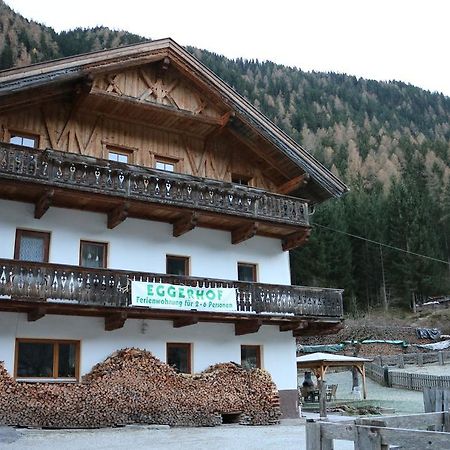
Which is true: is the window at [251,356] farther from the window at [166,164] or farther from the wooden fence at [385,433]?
the wooden fence at [385,433]

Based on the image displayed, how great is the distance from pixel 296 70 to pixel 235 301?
149 meters

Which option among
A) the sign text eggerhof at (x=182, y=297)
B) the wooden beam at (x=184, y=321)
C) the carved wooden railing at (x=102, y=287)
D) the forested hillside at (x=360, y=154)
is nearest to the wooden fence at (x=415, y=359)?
the forested hillside at (x=360, y=154)

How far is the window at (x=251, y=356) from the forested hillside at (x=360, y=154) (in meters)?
38.9

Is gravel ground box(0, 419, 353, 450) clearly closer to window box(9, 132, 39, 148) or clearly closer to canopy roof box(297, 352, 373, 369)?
window box(9, 132, 39, 148)

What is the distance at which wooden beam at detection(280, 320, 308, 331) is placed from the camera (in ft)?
73.4

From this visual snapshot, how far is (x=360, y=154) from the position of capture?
364ft

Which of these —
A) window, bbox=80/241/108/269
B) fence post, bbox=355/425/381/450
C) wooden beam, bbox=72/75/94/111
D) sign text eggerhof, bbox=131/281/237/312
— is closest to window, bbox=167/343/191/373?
sign text eggerhof, bbox=131/281/237/312

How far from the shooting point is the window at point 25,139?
2000 cm

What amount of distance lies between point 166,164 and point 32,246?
5923 mm

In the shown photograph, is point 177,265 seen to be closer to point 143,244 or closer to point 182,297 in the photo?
point 143,244

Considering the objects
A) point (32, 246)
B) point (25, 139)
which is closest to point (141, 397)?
point (32, 246)

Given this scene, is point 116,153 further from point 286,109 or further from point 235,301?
point 286,109

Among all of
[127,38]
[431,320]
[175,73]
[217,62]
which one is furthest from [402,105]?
[175,73]

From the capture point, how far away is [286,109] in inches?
5359
